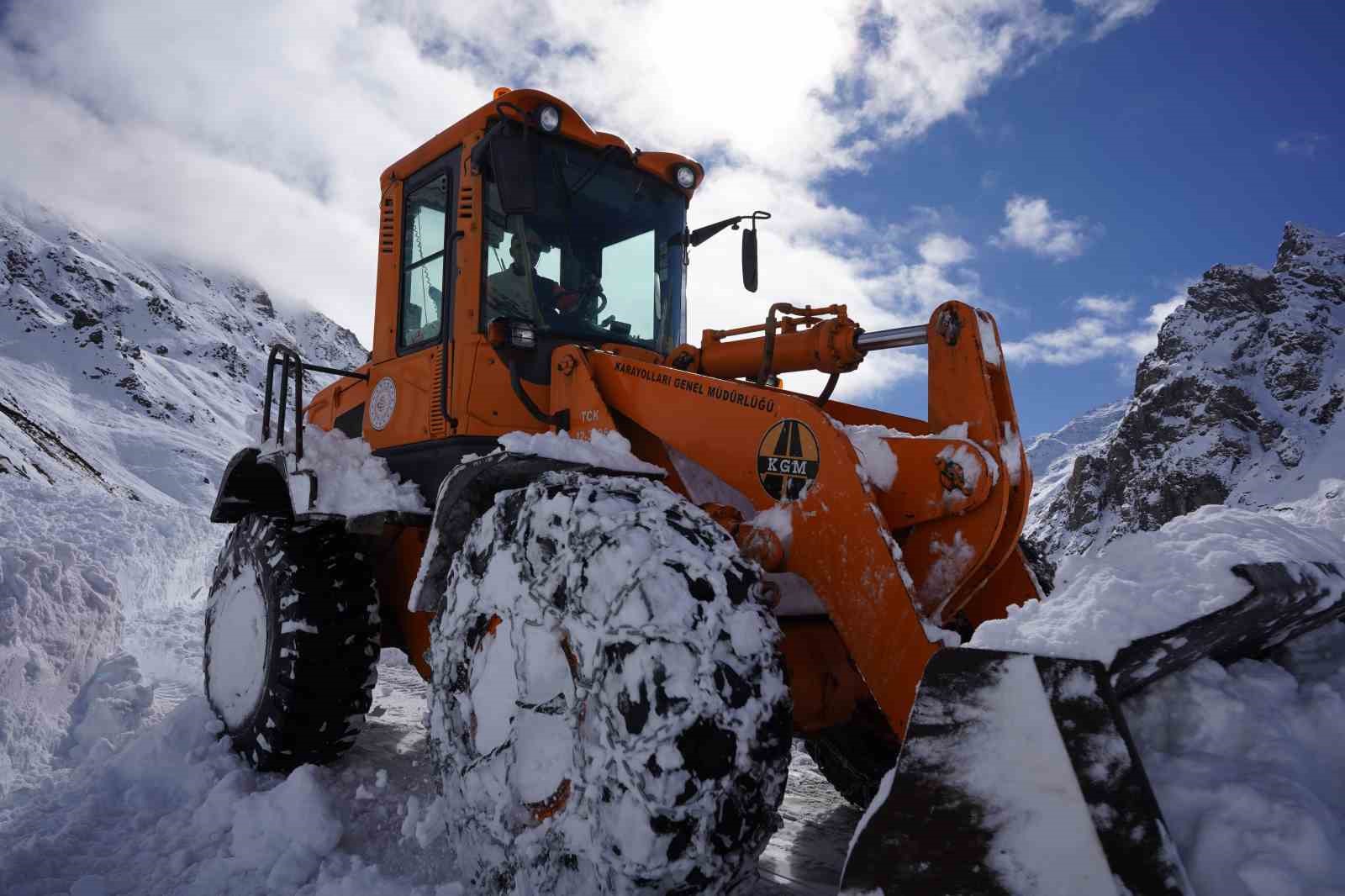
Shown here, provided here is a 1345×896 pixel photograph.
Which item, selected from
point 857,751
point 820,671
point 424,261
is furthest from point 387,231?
point 857,751

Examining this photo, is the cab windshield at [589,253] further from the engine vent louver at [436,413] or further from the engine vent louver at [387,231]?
the engine vent louver at [387,231]

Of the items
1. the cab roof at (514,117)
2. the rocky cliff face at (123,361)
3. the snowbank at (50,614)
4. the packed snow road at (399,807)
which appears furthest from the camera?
the rocky cliff face at (123,361)

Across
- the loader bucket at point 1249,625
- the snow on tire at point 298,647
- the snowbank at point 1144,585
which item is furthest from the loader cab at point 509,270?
the loader bucket at point 1249,625

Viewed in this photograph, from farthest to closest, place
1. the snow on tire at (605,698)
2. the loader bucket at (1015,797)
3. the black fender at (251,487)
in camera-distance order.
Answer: the black fender at (251,487) < the snow on tire at (605,698) < the loader bucket at (1015,797)

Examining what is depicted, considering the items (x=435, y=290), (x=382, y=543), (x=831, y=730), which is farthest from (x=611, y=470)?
(x=382, y=543)

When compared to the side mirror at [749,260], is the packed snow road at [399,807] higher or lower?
lower

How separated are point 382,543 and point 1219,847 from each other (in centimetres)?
379

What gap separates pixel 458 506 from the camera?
2.93 meters

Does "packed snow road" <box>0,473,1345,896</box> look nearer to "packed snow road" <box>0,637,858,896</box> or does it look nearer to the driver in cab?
"packed snow road" <box>0,637,858,896</box>

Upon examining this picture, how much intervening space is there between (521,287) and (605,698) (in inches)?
86.0

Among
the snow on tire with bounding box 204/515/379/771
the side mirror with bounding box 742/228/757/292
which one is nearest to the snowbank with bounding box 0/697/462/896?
the snow on tire with bounding box 204/515/379/771

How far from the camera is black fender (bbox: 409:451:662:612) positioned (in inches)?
114

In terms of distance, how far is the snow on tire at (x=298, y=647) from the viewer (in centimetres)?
369

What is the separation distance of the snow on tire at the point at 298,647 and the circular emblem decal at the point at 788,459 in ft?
7.07
